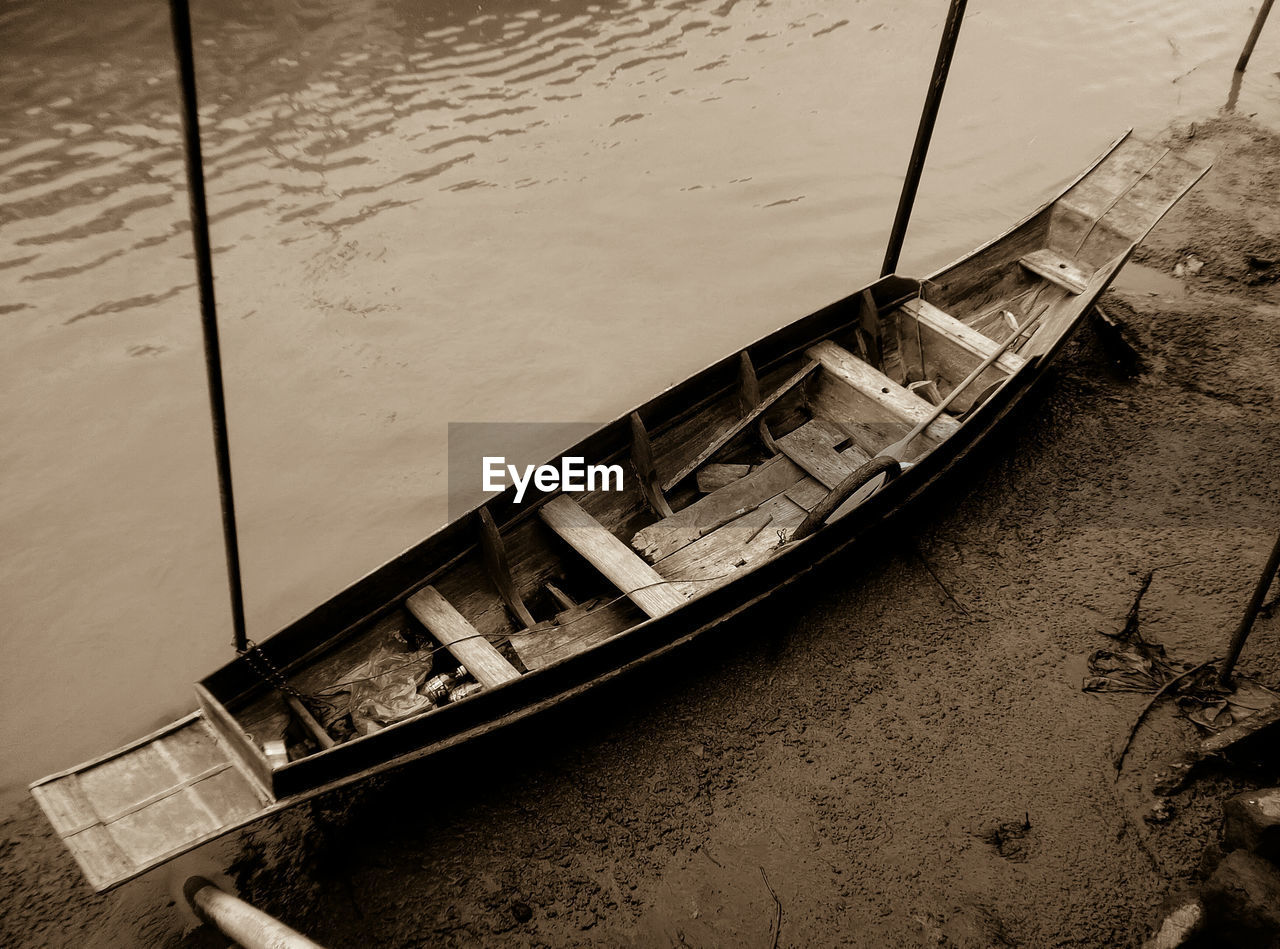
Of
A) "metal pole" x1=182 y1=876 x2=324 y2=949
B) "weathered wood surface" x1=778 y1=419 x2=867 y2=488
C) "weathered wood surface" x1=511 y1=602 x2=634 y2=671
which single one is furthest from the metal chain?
"weathered wood surface" x1=778 y1=419 x2=867 y2=488

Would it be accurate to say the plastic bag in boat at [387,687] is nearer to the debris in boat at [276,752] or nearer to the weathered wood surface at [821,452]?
the debris in boat at [276,752]

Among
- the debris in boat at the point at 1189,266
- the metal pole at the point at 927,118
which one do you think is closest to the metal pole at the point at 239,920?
the metal pole at the point at 927,118

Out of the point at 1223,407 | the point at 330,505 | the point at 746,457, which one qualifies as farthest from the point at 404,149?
the point at 1223,407

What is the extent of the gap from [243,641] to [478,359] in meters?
4.19

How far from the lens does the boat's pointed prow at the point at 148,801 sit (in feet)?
12.8

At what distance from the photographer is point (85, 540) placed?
6.53 meters

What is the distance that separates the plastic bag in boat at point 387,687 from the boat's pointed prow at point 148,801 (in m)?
0.73

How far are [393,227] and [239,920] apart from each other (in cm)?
714

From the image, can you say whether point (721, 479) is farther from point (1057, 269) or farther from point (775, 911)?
point (1057, 269)

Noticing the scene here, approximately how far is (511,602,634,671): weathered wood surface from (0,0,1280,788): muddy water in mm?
1855

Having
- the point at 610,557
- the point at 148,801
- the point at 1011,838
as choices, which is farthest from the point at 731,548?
the point at 148,801

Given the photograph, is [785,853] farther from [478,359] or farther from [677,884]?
[478,359]

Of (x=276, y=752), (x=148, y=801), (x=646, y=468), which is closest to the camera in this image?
(x=148, y=801)

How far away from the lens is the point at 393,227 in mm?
9430
